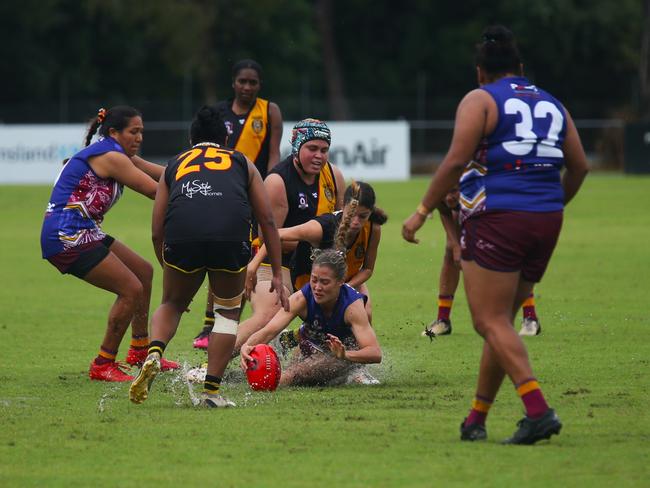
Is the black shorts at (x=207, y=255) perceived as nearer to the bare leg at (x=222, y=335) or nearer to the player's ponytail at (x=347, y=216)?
the bare leg at (x=222, y=335)

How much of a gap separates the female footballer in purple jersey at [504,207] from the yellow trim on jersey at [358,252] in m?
2.61

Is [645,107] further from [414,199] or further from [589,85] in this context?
[414,199]

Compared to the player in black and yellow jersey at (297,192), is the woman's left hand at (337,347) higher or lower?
lower

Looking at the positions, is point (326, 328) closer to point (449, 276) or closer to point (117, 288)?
point (117, 288)

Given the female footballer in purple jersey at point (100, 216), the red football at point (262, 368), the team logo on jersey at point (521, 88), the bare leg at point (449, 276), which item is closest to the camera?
the team logo on jersey at point (521, 88)

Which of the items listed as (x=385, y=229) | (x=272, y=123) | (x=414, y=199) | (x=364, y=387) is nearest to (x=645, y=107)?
(x=414, y=199)

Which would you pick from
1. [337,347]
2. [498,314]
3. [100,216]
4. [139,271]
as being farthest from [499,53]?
[139,271]

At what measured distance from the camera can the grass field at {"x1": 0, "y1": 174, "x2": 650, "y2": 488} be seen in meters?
5.99

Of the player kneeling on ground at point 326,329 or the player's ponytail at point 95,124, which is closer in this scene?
the player kneeling on ground at point 326,329

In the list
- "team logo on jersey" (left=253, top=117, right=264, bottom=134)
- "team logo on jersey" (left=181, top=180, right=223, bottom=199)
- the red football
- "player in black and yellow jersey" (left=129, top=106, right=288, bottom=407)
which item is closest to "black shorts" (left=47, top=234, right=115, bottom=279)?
"player in black and yellow jersey" (left=129, top=106, right=288, bottom=407)

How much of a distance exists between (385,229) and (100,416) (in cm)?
1401

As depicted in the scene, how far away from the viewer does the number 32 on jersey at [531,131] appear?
6.48 meters

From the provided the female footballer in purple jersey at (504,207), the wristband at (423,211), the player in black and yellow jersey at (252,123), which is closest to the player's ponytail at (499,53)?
the female footballer in purple jersey at (504,207)

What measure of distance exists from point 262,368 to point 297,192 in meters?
1.67
